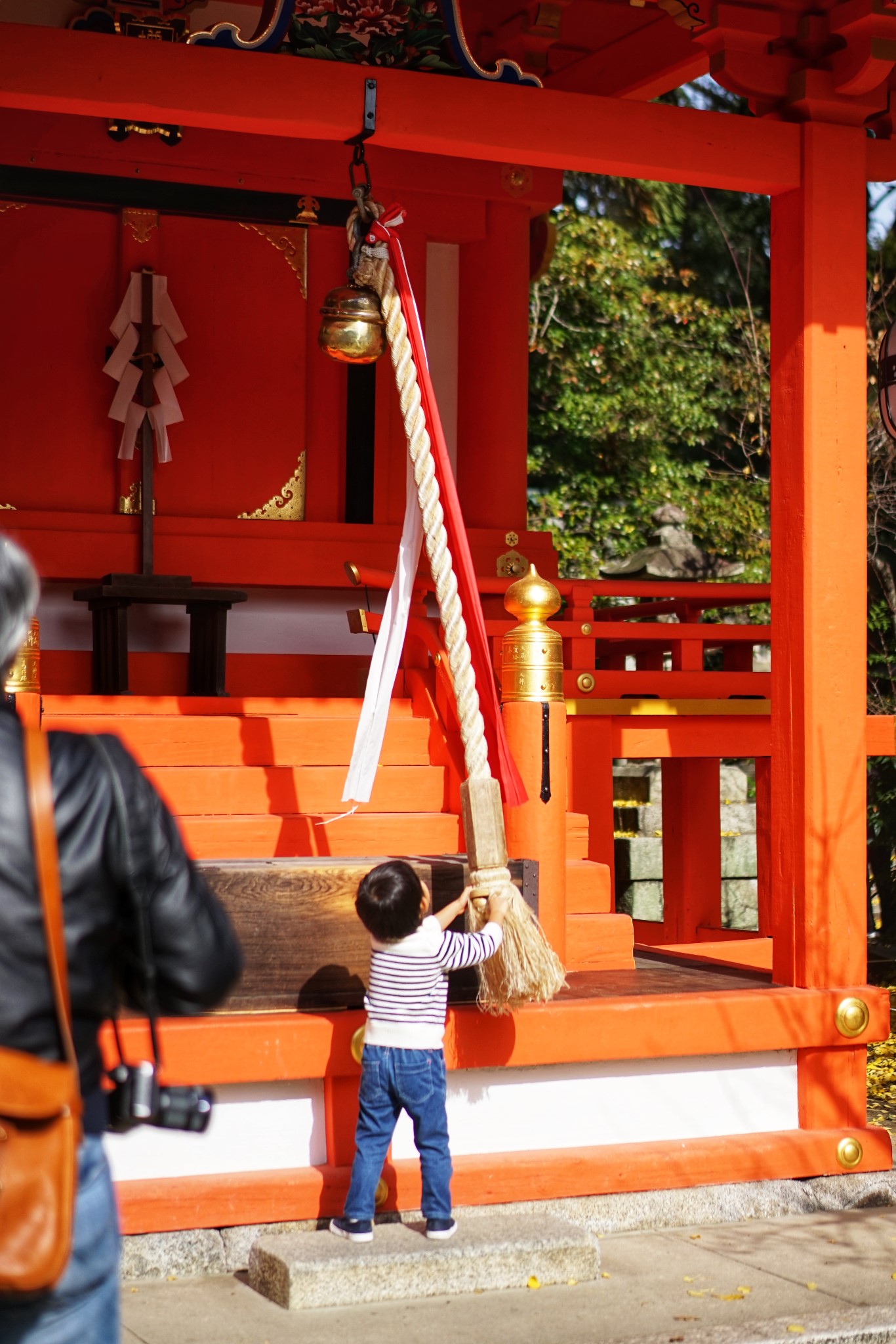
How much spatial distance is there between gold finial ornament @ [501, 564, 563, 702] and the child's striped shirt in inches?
42.4

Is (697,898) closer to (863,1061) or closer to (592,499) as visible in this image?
(863,1061)

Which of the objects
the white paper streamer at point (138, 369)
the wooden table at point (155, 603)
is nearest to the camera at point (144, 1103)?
the wooden table at point (155, 603)

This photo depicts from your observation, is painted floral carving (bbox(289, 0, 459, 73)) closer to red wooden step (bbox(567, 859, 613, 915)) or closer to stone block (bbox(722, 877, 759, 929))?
red wooden step (bbox(567, 859, 613, 915))

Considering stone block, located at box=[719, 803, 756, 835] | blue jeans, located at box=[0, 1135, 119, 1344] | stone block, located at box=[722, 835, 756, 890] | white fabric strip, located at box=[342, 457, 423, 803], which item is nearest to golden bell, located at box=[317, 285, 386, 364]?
white fabric strip, located at box=[342, 457, 423, 803]

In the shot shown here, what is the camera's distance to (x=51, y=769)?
6.86 ft

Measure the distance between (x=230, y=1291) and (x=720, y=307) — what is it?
13.5 metres

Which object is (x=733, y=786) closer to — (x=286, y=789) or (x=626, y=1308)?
(x=286, y=789)

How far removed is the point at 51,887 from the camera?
203cm

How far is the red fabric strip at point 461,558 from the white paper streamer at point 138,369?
2.84 m

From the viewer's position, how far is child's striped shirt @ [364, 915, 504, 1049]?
466cm

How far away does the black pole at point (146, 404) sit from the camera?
787 cm

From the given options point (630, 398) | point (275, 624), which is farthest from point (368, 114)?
point (630, 398)

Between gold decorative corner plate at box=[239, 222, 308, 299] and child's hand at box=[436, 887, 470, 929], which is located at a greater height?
gold decorative corner plate at box=[239, 222, 308, 299]

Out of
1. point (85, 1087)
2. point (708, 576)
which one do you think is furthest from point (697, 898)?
point (85, 1087)
